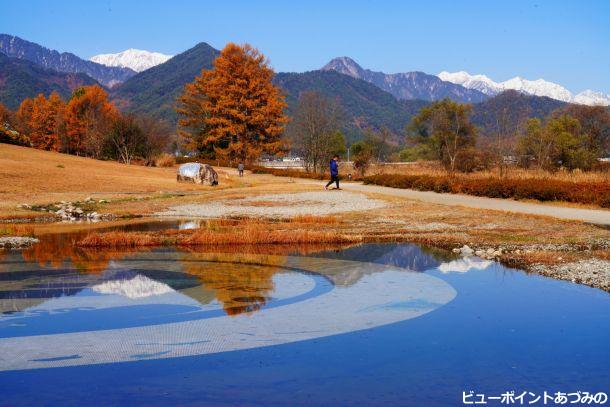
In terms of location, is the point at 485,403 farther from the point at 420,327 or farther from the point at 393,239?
the point at 393,239

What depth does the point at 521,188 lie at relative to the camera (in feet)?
92.1

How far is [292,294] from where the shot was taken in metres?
10.5

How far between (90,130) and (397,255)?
6977 cm

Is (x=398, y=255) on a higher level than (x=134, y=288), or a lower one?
higher

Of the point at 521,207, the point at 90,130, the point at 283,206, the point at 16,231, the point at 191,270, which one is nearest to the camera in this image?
the point at 191,270

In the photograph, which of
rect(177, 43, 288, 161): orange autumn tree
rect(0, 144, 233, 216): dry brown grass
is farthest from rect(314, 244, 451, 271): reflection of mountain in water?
rect(177, 43, 288, 161): orange autumn tree

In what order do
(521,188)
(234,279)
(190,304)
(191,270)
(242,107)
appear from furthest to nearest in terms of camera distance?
(242,107) → (521,188) → (191,270) → (234,279) → (190,304)

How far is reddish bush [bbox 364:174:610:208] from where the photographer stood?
2466 centimetres

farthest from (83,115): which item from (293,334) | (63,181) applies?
(293,334)

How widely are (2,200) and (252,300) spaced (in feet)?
73.0

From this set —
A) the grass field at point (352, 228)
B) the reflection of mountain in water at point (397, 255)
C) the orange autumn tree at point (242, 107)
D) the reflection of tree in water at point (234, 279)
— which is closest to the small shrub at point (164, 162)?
the orange autumn tree at point (242, 107)

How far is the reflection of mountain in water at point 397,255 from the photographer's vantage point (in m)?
13.5

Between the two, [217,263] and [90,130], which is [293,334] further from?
[90,130]

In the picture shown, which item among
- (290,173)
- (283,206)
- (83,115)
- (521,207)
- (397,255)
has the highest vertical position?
(83,115)
